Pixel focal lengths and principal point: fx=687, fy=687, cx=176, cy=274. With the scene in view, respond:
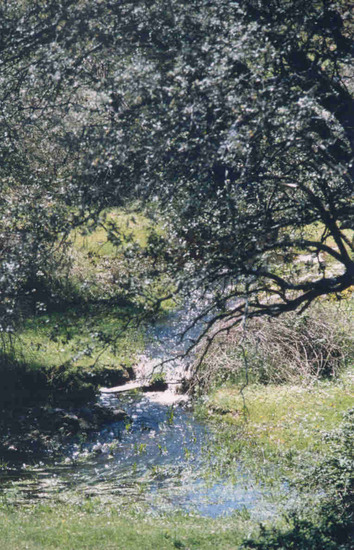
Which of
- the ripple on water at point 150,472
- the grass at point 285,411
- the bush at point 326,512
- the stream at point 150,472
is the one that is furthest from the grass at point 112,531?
the grass at point 285,411

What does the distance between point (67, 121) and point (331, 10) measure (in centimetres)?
502

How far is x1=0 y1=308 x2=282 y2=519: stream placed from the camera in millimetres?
13453

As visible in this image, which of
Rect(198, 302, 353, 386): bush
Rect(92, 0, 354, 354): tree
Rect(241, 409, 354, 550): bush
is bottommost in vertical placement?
Rect(241, 409, 354, 550): bush

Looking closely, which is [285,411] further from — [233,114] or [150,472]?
[233,114]

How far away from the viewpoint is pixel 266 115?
281 inches

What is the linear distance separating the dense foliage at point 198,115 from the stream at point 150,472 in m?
3.26

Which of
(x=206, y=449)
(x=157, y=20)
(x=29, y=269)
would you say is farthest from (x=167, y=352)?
(x=157, y=20)

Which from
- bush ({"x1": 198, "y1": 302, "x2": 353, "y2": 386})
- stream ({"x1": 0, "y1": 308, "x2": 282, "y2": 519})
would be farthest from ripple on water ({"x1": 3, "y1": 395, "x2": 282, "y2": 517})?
bush ({"x1": 198, "y1": 302, "x2": 353, "y2": 386})

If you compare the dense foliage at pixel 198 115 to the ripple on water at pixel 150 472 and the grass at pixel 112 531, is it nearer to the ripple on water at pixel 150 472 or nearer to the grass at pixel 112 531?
the grass at pixel 112 531

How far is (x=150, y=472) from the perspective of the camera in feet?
50.0

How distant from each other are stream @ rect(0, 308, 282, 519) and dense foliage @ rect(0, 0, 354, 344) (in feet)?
10.7

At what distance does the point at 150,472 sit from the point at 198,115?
9.82 meters

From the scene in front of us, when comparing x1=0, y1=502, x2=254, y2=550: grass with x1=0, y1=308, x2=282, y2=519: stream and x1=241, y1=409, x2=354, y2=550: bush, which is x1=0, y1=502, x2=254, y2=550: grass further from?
x1=0, y1=308, x2=282, y2=519: stream

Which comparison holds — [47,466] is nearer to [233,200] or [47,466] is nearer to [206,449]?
[206,449]
